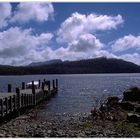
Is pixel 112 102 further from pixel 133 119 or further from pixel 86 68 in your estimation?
pixel 86 68

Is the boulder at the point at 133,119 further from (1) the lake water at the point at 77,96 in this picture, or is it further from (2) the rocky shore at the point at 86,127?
(1) the lake water at the point at 77,96

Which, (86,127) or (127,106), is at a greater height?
(127,106)

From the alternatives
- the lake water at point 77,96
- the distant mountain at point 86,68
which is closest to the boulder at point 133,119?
the lake water at point 77,96

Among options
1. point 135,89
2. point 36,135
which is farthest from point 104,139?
point 135,89

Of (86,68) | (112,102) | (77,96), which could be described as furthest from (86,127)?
(86,68)

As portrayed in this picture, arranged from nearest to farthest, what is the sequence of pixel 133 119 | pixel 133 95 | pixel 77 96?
pixel 133 119 → pixel 133 95 → pixel 77 96

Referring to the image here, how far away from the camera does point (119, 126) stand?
21672 millimetres

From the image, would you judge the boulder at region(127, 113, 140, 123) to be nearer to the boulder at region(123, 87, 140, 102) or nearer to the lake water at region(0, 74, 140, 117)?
the lake water at region(0, 74, 140, 117)

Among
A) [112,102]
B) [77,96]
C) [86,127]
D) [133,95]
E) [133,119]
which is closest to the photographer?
[86,127]

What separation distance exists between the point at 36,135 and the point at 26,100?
10.6m

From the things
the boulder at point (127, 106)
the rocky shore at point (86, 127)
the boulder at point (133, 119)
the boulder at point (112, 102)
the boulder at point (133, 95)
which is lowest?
the rocky shore at point (86, 127)

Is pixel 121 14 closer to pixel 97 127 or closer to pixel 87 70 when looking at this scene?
pixel 97 127

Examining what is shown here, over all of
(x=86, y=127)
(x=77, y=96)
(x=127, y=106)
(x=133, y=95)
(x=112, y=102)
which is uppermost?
(x=133, y=95)

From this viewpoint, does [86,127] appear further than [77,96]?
No
